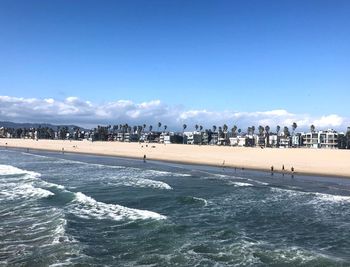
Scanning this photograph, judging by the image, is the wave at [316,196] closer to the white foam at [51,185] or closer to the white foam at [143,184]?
the white foam at [143,184]

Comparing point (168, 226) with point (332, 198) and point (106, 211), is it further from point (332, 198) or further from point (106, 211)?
point (332, 198)

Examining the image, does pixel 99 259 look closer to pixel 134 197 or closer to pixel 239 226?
pixel 239 226

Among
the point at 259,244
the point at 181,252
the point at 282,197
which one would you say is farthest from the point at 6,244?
the point at 282,197

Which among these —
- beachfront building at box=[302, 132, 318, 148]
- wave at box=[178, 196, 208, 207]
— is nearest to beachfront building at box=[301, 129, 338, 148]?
beachfront building at box=[302, 132, 318, 148]

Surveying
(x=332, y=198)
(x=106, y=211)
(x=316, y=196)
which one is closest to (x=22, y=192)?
(x=106, y=211)

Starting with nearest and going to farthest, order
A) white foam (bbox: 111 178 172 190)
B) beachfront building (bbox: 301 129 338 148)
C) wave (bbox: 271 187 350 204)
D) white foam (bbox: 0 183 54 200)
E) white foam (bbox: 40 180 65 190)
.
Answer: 1. white foam (bbox: 0 183 54 200)
2. wave (bbox: 271 187 350 204)
3. white foam (bbox: 40 180 65 190)
4. white foam (bbox: 111 178 172 190)
5. beachfront building (bbox: 301 129 338 148)

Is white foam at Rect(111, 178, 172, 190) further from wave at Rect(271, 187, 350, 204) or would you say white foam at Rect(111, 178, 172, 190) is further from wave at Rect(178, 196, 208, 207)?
wave at Rect(271, 187, 350, 204)
